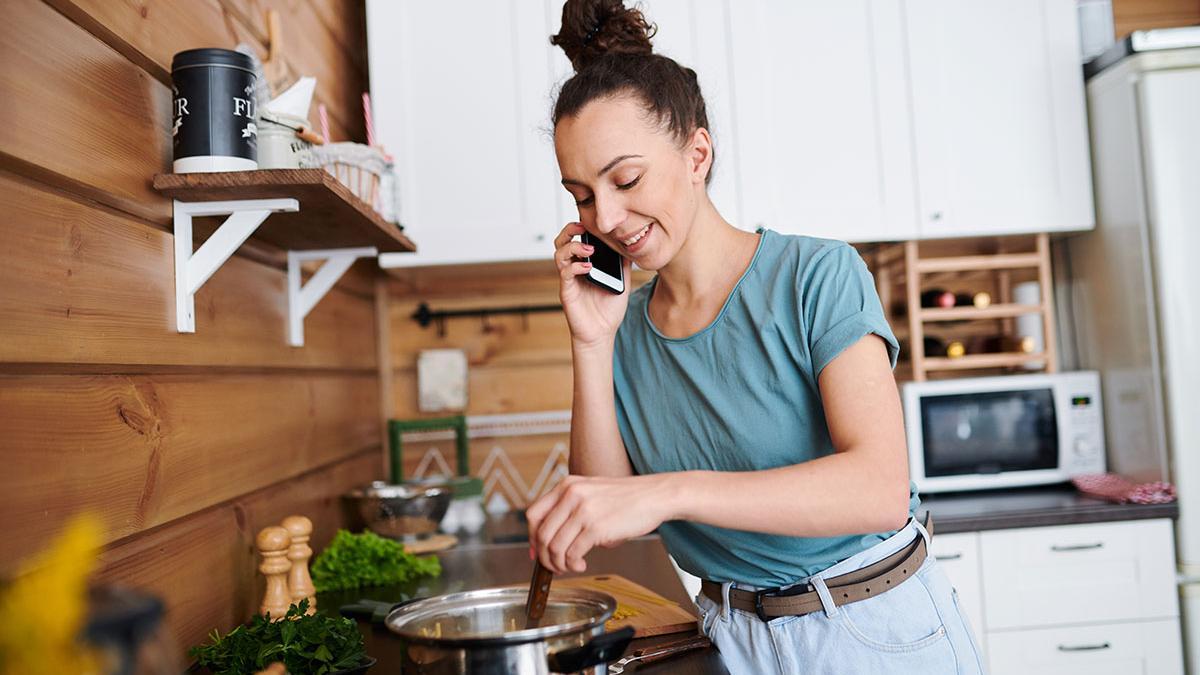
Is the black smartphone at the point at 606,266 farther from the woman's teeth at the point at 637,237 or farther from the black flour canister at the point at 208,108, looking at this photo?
the black flour canister at the point at 208,108

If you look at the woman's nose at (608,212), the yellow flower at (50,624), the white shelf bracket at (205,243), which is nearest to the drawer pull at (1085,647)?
the woman's nose at (608,212)

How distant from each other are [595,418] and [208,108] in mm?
643

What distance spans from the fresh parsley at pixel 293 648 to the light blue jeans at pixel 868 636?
18.9 inches

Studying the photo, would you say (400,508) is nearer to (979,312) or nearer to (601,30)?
(601,30)

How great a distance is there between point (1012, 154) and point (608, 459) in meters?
1.82

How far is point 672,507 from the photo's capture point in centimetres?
95

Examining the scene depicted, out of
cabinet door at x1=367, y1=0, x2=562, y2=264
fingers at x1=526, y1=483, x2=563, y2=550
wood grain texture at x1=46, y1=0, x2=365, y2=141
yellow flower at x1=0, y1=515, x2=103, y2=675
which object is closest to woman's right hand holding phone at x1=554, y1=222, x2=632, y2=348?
fingers at x1=526, y1=483, x2=563, y2=550

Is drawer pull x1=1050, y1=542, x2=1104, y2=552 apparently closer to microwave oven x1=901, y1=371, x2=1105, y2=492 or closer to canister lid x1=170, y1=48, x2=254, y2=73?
microwave oven x1=901, y1=371, x2=1105, y2=492

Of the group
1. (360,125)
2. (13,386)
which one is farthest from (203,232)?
(360,125)

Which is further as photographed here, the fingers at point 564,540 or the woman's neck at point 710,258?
the woman's neck at point 710,258

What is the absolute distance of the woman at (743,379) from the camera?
1122 mm

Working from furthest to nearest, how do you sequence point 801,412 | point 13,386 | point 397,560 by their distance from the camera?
1. point 397,560
2. point 801,412
3. point 13,386

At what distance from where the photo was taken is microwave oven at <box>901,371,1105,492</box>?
2715mm

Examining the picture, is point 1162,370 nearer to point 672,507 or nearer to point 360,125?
point 672,507
